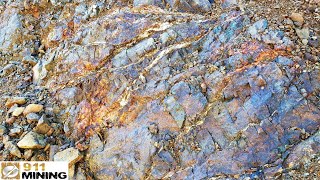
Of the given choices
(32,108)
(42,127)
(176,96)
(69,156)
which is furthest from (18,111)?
(176,96)

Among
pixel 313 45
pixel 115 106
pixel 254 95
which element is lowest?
pixel 115 106

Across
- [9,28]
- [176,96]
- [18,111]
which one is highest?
[9,28]

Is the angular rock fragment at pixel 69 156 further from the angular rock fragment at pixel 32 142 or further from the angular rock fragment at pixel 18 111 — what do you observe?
the angular rock fragment at pixel 18 111

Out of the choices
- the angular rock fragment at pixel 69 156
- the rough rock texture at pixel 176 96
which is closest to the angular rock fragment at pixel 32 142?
the rough rock texture at pixel 176 96

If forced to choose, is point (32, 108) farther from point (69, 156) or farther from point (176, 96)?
point (176, 96)

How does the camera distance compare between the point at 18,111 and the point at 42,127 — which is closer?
the point at 42,127

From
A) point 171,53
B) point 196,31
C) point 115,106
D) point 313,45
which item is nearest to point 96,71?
point 115,106

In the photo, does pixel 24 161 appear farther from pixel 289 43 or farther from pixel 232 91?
→ pixel 289 43

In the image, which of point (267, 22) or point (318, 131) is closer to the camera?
point (318, 131)
